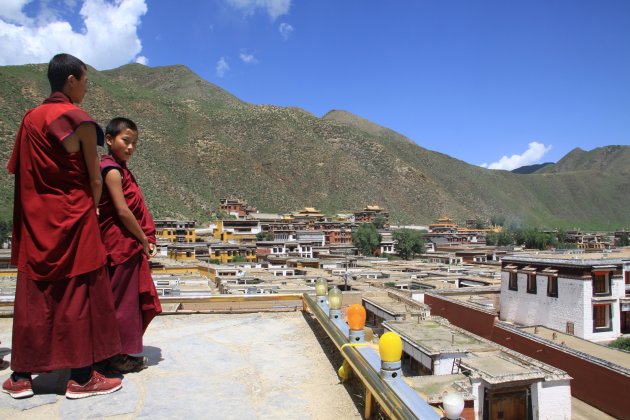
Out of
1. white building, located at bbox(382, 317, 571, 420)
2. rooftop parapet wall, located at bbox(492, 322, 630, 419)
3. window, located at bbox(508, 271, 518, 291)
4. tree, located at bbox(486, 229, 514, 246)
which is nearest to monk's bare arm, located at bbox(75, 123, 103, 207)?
white building, located at bbox(382, 317, 571, 420)

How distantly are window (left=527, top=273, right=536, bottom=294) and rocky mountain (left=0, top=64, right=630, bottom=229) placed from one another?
177 feet

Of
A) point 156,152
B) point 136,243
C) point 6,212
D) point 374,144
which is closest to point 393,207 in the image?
point 374,144

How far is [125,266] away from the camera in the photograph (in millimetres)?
3707

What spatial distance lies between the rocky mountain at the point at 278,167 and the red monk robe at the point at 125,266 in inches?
2333

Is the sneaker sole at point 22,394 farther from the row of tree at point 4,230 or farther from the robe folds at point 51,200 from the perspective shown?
the row of tree at point 4,230

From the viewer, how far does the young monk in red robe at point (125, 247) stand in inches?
143

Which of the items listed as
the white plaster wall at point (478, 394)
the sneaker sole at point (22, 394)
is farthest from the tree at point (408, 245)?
the sneaker sole at point (22, 394)

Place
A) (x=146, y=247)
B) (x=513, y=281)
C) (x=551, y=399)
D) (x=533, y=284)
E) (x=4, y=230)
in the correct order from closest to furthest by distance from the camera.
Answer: (x=146, y=247) < (x=551, y=399) < (x=533, y=284) < (x=513, y=281) < (x=4, y=230)

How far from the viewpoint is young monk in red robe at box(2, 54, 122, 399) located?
310 centimetres

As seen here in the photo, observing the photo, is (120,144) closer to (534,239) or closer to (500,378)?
(500,378)

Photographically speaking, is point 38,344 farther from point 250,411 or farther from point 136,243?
point 250,411

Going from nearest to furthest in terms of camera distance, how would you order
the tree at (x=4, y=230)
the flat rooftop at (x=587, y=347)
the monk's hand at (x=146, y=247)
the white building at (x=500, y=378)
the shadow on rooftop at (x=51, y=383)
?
1. the shadow on rooftop at (x=51, y=383)
2. the monk's hand at (x=146, y=247)
3. the white building at (x=500, y=378)
4. the flat rooftop at (x=587, y=347)
5. the tree at (x=4, y=230)

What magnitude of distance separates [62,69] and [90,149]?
63cm

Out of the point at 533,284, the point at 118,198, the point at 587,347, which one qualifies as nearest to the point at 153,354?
the point at 118,198
